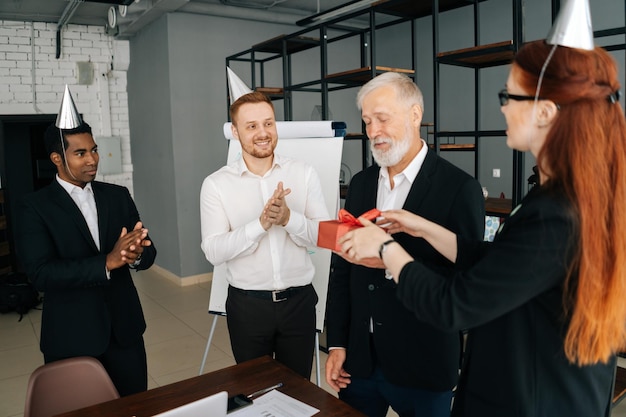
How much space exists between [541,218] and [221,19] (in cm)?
578

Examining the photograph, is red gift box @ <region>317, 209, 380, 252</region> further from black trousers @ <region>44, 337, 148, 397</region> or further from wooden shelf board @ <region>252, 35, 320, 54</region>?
wooden shelf board @ <region>252, 35, 320, 54</region>

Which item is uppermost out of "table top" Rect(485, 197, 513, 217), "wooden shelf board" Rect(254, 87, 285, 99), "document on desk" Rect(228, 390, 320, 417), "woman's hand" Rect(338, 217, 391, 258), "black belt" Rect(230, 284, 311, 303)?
"wooden shelf board" Rect(254, 87, 285, 99)

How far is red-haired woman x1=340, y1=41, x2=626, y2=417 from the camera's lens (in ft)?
3.16

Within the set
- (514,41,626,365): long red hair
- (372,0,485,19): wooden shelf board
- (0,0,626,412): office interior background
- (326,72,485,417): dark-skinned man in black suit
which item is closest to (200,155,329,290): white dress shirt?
(326,72,485,417): dark-skinned man in black suit

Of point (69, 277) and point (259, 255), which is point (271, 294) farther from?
point (69, 277)

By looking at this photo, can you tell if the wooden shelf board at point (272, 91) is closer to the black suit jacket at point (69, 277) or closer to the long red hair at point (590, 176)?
the black suit jacket at point (69, 277)

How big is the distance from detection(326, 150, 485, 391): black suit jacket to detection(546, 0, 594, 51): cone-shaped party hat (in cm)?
62

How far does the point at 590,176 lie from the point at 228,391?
117 cm

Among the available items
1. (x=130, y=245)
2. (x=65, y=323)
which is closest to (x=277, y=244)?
(x=130, y=245)

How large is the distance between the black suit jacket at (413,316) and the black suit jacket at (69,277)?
1057mm

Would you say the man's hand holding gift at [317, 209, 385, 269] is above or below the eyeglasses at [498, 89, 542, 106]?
below

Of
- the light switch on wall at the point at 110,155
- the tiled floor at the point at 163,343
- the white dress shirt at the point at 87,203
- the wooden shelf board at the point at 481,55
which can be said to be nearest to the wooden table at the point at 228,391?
the white dress shirt at the point at 87,203

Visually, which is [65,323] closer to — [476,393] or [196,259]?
[476,393]

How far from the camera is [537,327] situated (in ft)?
3.51
